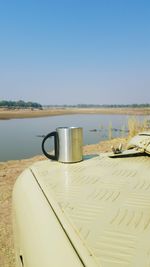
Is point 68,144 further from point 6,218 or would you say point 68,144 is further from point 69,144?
point 6,218

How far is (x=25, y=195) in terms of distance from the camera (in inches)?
56.6

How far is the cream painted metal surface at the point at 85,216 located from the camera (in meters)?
0.78

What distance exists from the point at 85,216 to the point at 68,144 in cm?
87

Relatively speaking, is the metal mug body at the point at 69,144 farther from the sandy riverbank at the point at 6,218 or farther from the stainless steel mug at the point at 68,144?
the sandy riverbank at the point at 6,218

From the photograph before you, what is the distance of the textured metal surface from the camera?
78cm

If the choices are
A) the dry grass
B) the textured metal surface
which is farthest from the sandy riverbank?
the dry grass

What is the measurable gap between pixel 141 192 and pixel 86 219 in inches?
16.0

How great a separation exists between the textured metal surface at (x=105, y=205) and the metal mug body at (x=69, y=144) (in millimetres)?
63

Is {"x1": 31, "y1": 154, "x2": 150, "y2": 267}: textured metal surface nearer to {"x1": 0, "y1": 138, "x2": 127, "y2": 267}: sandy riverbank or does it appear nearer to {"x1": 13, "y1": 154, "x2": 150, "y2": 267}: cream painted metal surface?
{"x1": 13, "y1": 154, "x2": 150, "y2": 267}: cream painted metal surface

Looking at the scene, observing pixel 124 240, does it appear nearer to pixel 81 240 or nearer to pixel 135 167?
pixel 81 240

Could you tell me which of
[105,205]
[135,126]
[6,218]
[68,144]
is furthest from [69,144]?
[135,126]

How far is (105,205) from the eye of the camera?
3.66ft

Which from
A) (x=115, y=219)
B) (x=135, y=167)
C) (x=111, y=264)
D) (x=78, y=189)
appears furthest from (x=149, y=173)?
(x=111, y=264)

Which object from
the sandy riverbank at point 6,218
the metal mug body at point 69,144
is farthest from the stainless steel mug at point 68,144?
the sandy riverbank at point 6,218
